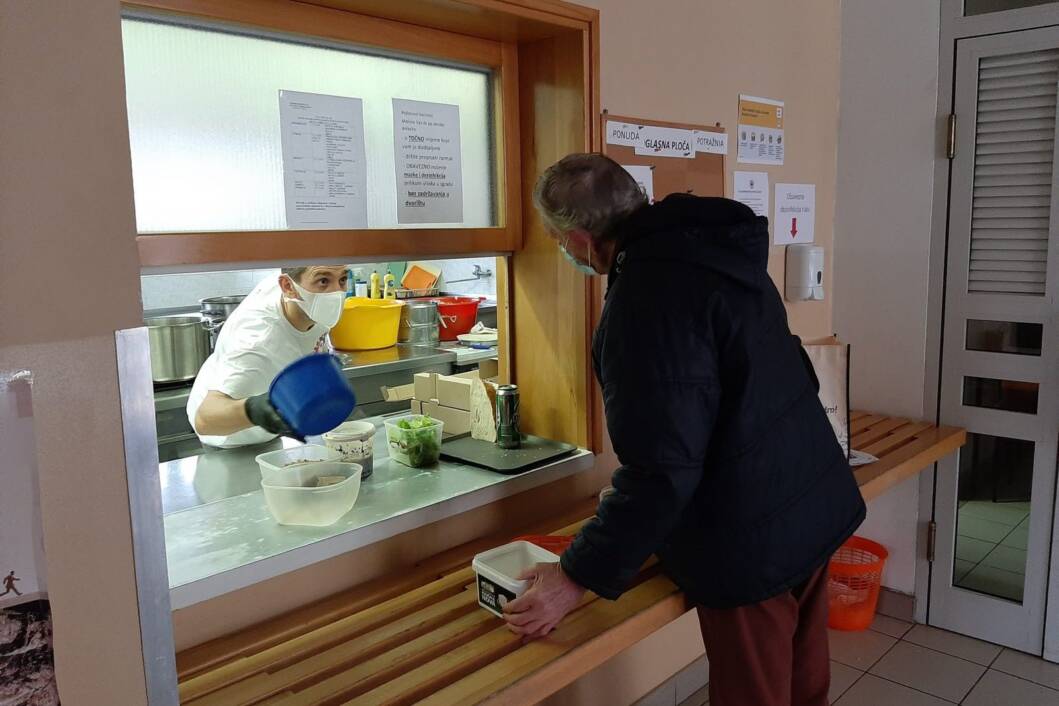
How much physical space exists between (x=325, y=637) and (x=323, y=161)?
1032 millimetres

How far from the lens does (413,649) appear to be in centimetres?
148

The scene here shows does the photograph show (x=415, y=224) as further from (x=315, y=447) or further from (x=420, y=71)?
(x=315, y=447)

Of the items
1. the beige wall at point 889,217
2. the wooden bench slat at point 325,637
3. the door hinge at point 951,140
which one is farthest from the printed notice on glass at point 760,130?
the wooden bench slat at point 325,637

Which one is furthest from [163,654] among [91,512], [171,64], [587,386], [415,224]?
[587,386]

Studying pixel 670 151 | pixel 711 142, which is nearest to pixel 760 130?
pixel 711 142

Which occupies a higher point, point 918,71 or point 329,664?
point 918,71

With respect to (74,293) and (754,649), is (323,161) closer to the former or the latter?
(74,293)

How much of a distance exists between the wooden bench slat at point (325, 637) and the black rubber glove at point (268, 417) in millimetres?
445

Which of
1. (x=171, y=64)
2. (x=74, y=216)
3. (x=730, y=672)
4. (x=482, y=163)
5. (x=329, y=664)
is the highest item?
(x=171, y=64)

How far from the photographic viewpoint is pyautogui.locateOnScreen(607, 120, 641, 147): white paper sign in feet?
7.31

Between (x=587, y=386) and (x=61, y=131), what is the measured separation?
5.23 ft

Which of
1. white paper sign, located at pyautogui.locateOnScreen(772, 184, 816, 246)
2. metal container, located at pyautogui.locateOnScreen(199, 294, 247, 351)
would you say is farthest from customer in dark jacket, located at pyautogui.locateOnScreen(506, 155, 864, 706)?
metal container, located at pyautogui.locateOnScreen(199, 294, 247, 351)

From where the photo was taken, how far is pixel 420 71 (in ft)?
6.70

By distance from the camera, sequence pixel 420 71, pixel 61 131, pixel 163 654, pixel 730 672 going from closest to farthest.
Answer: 1. pixel 61 131
2. pixel 163 654
3. pixel 730 672
4. pixel 420 71
